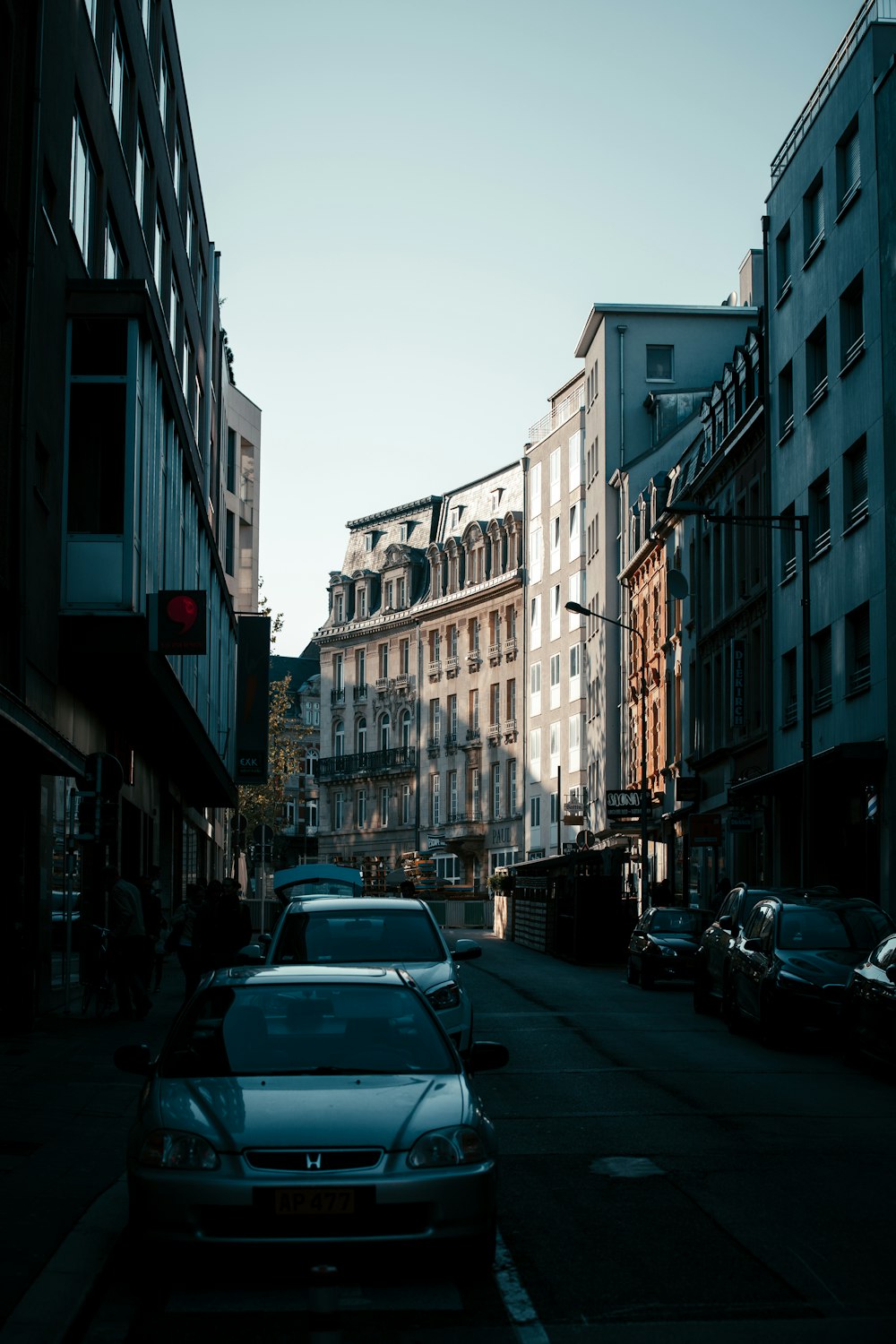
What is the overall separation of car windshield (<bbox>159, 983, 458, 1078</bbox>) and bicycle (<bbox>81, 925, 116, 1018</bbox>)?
44.0 feet

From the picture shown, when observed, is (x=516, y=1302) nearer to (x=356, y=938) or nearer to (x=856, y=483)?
(x=356, y=938)

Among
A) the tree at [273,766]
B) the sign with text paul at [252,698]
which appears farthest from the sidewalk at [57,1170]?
the tree at [273,766]

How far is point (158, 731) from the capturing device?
3278 centimetres

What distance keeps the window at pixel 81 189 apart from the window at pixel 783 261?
18.9 m

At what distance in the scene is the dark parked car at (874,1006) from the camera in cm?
1576

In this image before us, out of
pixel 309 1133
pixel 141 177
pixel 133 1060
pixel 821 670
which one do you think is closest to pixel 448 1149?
pixel 309 1133

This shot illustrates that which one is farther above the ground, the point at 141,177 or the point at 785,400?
the point at 141,177

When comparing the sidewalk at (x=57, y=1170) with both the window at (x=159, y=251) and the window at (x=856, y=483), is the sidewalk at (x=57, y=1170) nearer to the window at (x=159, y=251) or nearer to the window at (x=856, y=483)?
the window at (x=856, y=483)

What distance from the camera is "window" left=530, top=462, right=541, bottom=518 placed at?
83938 mm

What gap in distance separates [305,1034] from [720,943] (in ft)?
48.4

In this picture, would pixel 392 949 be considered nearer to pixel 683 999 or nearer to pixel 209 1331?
pixel 209 1331

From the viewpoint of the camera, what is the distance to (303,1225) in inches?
279

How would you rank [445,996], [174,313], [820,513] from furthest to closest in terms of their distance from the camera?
[174,313] < [820,513] < [445,996]

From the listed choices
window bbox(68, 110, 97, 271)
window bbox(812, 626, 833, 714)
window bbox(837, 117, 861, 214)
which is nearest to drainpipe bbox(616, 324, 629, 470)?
window bbox(812, 626, 833, 714)
